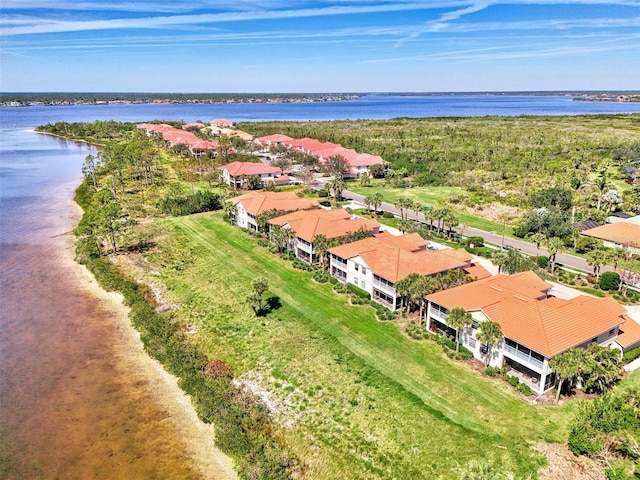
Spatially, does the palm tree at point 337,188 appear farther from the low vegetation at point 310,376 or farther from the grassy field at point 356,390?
the grassy field at point 356,390

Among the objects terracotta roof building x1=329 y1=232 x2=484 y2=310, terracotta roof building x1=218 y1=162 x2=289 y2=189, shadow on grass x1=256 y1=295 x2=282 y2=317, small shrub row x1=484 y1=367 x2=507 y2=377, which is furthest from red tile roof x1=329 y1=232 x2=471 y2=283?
terracotta roof building x1=218 y1=162 x2=289 y2=189

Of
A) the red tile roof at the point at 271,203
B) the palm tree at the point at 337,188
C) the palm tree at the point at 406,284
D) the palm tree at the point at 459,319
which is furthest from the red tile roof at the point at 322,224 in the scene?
the palm tree at the point at 337,188

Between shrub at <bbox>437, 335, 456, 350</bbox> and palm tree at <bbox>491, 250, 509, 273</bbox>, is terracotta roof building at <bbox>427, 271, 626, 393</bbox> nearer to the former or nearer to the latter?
shrub at <bbox>437, 335, 456, 350</bbox>

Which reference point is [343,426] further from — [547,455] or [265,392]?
[547,455]

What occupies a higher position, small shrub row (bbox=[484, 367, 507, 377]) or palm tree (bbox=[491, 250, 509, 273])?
palm tree (bbox=[491, 250, 509, 273])

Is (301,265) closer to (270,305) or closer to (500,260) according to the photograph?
(270,305)
